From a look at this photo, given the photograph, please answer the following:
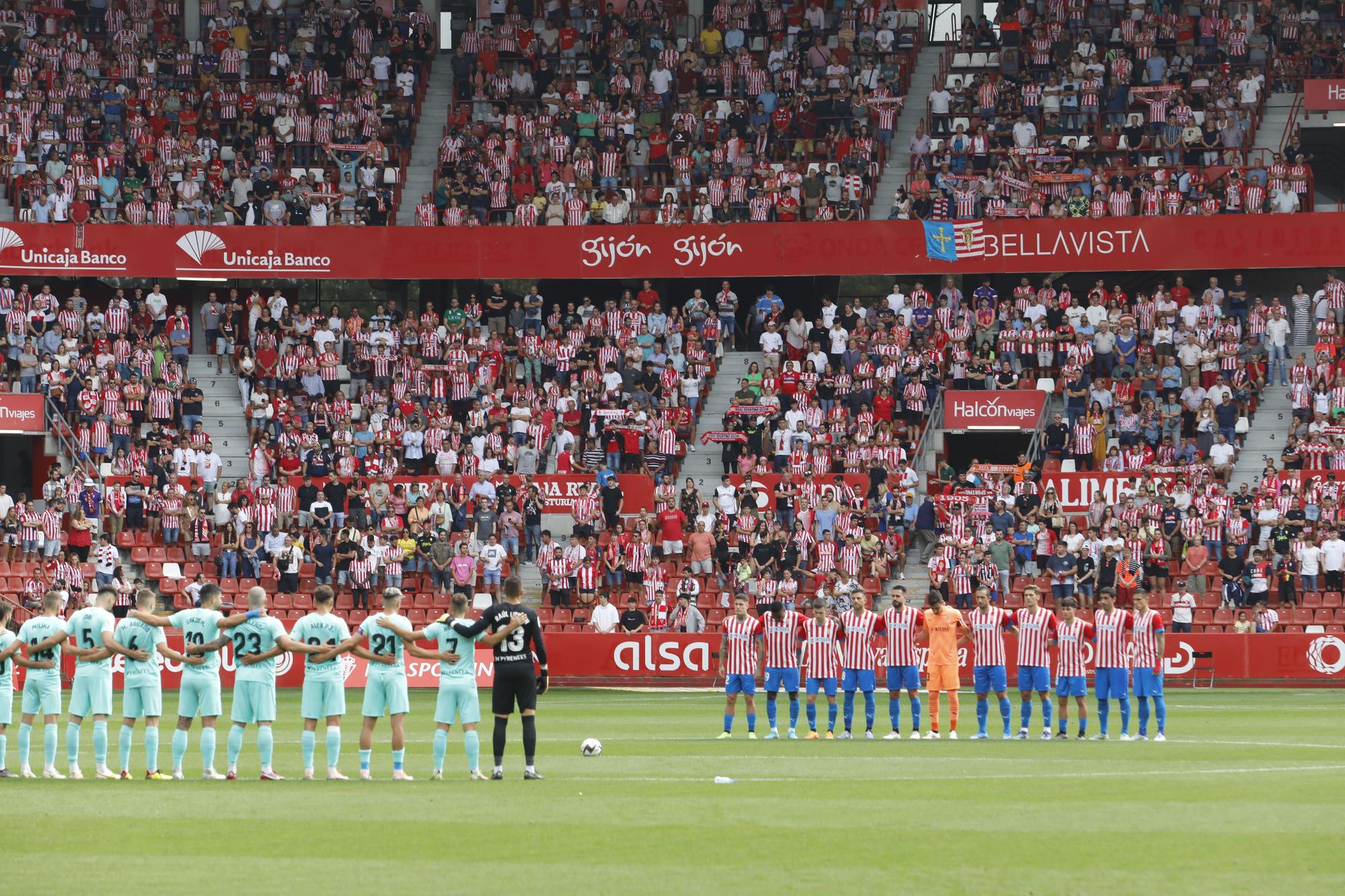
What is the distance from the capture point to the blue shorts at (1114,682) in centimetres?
2345

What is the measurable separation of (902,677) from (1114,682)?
266 cm

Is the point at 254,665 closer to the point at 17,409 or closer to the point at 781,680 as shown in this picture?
the point at 781,680

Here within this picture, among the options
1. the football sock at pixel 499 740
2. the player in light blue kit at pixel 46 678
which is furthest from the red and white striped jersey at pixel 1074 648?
the player in light blue kit at pixel 46 678

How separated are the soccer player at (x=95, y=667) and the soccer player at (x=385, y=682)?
236 cm

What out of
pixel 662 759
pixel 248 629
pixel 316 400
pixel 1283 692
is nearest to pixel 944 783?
pixel 662 759

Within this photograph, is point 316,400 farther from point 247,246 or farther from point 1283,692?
point 1283,692

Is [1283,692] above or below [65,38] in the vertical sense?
below

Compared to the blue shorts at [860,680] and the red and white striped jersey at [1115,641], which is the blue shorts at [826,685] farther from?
the red and white striped jersey at [1115,641]

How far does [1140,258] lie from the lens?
44.5 metres

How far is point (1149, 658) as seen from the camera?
76.7ft

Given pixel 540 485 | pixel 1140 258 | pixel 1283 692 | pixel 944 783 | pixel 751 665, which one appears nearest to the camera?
pixel 944 783

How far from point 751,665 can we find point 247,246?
1016 inches

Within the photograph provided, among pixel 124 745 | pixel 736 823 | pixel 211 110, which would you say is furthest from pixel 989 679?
pixel 211 110

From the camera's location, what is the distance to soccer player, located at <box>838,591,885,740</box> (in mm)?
23938
